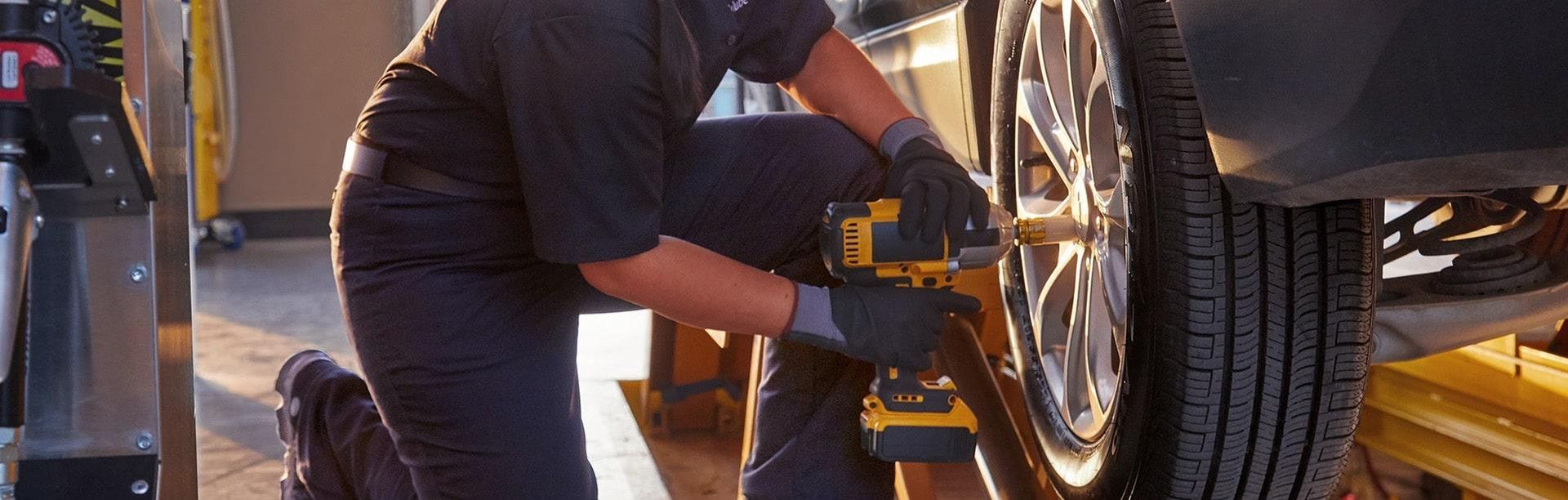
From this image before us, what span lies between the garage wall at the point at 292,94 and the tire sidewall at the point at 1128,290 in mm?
4487

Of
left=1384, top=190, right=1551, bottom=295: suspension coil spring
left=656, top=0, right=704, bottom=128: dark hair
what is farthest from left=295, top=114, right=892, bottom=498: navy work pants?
left=1384, top=190, right=1551, bottom=295: suspension coil spring

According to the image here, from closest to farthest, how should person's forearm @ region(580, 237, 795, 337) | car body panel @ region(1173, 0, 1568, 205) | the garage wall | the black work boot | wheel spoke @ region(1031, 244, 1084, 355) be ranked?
car body panel @ region(1173, 0, 1568, 205) → person's forearm @ region(580, 237, 795, 337) → wheel spoke @ region(1031, 244, 1084, 355) → the black work boot → the garage wall

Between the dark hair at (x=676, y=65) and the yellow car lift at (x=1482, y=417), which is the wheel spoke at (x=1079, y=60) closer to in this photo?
the dark hair at (x=676, y=65)

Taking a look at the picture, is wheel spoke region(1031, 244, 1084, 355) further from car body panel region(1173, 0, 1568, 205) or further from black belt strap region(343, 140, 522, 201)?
black belt strap region(343, 140, 522, 201)

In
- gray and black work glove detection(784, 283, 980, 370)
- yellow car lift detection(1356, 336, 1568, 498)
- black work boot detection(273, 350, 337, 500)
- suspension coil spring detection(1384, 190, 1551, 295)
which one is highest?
suspension coil spring detection(1384, 190, 1551, 295)

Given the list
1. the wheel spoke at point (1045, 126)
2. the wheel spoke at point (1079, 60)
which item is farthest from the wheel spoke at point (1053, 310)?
the wheel spoke at point (1079, 60)

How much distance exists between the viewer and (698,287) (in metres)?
1.32

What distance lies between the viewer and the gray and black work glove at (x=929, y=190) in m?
1.35

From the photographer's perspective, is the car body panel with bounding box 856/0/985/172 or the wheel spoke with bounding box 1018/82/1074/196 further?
the car body panel with bounding box 856/0/985/172

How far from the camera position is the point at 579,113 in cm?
121

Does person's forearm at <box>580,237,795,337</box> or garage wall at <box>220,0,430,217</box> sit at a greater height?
person's forearm at <box>580,237,795,337</box>

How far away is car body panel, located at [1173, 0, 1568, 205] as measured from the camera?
2.95 ft

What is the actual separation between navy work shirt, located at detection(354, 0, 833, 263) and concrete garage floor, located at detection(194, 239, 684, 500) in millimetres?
948

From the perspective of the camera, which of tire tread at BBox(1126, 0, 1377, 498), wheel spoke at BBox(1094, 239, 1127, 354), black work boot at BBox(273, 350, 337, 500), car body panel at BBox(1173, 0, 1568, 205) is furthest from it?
black work boot at BBox(273, 350, 337, 500)
